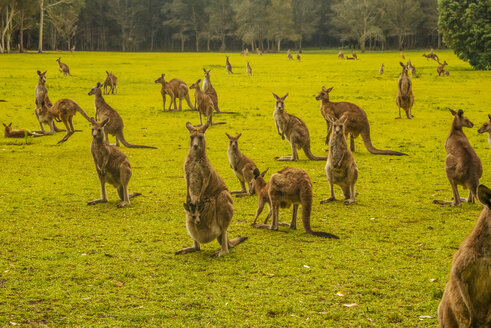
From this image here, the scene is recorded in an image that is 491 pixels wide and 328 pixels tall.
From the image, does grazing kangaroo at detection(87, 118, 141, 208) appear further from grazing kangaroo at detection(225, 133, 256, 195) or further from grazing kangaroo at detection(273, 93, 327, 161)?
grazing kangaroo at detection(273, 93, 327, 161)

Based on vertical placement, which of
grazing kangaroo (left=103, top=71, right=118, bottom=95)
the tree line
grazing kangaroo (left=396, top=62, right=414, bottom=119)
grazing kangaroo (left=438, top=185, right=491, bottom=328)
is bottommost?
grazing kangaroo (left=438, top=185, right=491, bottom=328)

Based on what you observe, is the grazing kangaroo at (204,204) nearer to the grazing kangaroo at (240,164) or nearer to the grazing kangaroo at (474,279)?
the grazing kangaroo at (240,164)

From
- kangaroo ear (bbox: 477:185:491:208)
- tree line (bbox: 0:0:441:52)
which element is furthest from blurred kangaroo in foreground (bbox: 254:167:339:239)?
tree line (bbox: 0:0:441:52)

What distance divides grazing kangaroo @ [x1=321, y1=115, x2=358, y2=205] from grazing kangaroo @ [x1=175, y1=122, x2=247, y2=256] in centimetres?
259

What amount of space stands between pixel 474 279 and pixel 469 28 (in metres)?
32.3

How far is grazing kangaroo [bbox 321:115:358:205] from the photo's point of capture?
328 inches

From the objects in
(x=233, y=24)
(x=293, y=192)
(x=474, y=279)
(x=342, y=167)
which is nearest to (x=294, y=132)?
(x=342, y=167)

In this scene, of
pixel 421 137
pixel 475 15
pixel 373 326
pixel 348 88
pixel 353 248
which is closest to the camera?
pixel 373 326

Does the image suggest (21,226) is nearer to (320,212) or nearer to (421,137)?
(320,212)

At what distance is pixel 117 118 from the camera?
41.3 feet

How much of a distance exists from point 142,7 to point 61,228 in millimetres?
80993

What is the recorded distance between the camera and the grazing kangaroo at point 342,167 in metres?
8.33

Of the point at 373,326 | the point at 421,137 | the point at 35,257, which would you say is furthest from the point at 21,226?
the point at 421,137

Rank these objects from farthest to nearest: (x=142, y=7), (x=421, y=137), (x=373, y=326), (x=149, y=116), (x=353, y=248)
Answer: (x=142, y=7), (x=149, y=116), (x=421, y=137), (x=353, y=248), (x=373, y=326)
